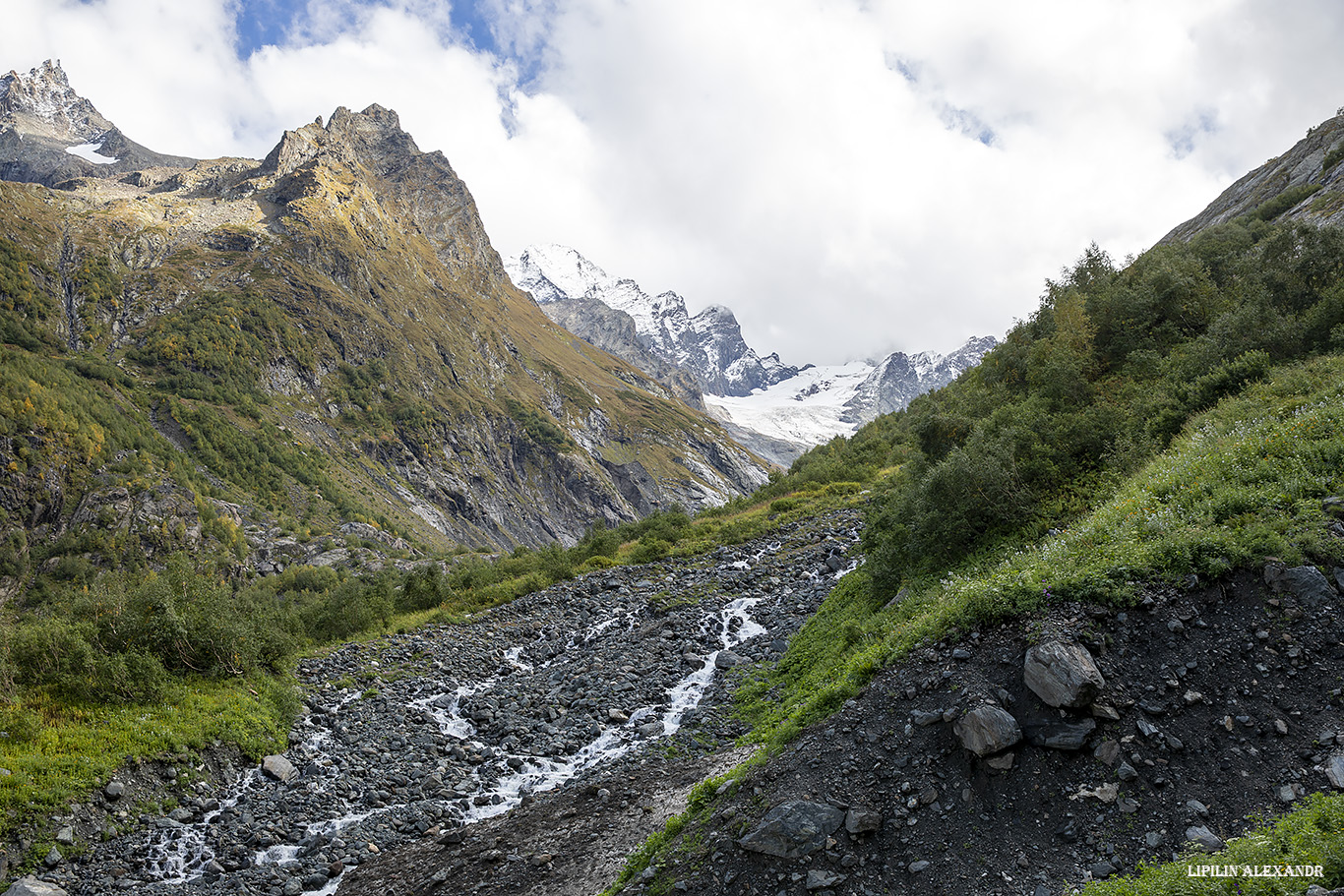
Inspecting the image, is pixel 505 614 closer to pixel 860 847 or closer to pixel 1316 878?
pixel 860 847

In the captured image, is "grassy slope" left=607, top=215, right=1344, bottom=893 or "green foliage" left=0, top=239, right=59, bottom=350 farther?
"green foliage" left=0, top=239, right=59, bottom=350

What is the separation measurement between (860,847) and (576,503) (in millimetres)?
183658

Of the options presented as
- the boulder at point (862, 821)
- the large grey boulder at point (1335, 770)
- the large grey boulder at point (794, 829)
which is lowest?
the large grey boulder at point (1335, 770)

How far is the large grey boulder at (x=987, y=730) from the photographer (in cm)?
908

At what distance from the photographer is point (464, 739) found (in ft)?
67.2

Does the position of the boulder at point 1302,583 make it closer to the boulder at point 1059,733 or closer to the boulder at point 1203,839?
the boulder at point 1059,733

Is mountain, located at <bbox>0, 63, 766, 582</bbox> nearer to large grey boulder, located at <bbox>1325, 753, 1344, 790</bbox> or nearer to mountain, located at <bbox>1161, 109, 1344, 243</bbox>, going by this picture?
mountain, located at <bbox>1161, 109, 1344, 243</bbox>

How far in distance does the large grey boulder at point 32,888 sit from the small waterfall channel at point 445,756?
5.03 ft

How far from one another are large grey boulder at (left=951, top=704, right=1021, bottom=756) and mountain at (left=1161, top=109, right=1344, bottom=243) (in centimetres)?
4109

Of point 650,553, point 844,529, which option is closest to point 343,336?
point 650,553

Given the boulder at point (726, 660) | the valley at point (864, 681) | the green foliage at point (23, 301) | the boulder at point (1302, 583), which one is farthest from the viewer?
the green foliage at point (23, 301)

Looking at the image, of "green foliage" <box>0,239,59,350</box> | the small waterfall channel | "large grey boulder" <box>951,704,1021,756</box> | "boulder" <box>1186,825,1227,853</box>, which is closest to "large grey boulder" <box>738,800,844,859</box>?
"large grey boulder" <box>951,704,1021,756</box>

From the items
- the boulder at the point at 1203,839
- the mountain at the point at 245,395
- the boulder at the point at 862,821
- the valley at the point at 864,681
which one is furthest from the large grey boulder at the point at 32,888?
the mountain at the point at 245,395

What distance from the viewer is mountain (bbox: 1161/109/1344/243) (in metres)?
37.7
